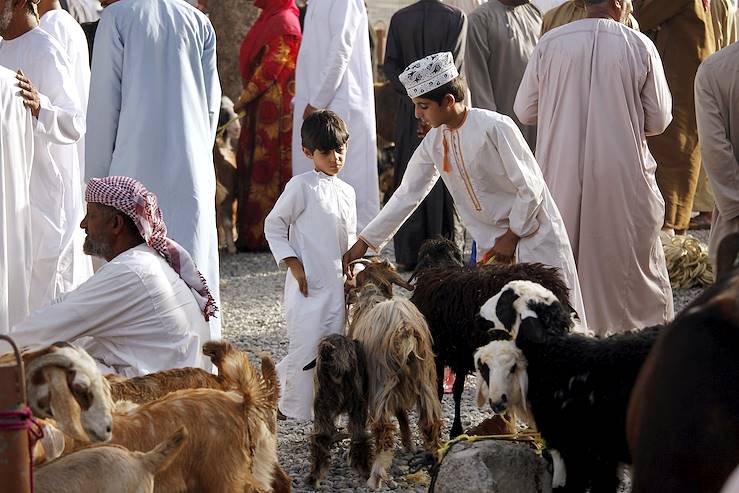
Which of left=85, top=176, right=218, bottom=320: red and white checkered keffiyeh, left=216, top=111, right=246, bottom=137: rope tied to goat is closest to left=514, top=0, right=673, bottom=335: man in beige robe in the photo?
left=85, top=176, right=218, bottom=320: red and white checkered keffiyeh

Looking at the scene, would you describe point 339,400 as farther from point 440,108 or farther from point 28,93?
point 28,93

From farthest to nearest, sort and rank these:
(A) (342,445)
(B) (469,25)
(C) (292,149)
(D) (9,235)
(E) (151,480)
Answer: (C) (292,149)
(B) (469,25)
(A) (342,445)
(D) (9,235)
(E) (151,480)

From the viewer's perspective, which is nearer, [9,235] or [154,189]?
Result: [9,235]

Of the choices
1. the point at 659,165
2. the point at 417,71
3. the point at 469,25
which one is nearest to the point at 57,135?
the point at 417,71

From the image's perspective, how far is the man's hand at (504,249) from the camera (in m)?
5.32

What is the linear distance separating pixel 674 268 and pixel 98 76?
446cm

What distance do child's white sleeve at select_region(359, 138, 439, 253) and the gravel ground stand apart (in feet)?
2.61

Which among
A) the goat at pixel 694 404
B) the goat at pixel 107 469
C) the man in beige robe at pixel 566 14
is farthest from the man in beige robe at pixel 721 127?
the goat at pixel 694 404

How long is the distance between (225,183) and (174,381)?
6.61 m

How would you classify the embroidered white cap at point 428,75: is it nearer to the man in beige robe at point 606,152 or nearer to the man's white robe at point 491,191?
the man's white robe at point 491,191

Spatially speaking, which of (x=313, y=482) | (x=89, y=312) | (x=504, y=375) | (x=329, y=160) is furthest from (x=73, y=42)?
(x=504, y=375)

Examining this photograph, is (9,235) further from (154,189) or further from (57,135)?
(154,189)

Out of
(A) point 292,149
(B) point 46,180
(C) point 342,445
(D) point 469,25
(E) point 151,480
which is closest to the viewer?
(E) point 151,480

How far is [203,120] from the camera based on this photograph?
20.2ft
